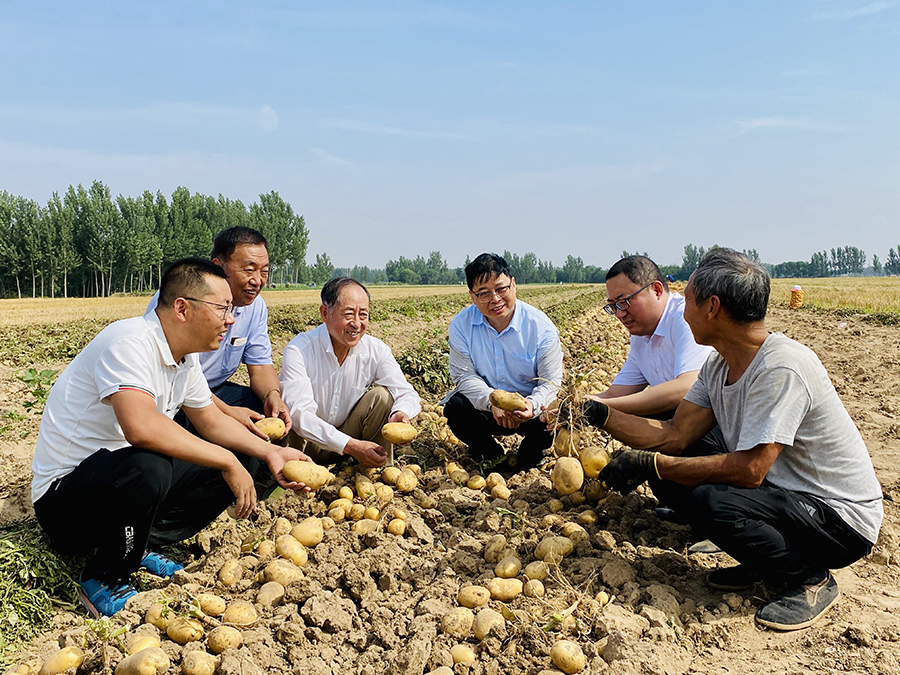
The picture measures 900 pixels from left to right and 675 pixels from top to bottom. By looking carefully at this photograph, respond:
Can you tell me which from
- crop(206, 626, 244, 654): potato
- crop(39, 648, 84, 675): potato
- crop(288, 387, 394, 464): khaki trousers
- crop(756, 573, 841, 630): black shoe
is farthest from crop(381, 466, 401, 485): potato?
crop(756, 573, 841, 630): black shoe

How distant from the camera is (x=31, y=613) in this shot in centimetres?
273

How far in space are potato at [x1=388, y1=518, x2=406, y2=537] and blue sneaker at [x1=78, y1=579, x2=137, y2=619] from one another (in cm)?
129

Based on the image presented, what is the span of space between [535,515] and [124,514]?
2.25 m

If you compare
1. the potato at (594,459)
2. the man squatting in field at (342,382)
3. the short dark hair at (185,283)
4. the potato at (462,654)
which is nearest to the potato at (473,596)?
the potato at (462,654)

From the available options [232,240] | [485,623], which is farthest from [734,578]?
[232,240]

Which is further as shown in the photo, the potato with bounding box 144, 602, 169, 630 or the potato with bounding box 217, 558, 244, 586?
the potato with bounding box 217, 558, 244, 586

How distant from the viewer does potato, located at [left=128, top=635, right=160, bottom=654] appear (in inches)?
92.5

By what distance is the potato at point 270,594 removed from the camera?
109 inches

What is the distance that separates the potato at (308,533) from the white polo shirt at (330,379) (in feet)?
2.62

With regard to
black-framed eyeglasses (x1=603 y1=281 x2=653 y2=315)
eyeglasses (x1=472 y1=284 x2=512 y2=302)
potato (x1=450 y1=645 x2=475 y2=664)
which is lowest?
potato (x1=450 y1=645 x2=475 y2=664)

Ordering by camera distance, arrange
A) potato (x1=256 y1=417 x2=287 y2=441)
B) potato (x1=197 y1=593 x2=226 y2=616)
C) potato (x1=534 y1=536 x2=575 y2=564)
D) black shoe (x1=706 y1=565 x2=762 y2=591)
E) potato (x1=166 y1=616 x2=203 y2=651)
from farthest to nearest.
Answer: potato (x1=256 y1=417 x2=287 y2=441) < potato (x1=534 y1=536 x2=575 y2=564) < black shoe (x1=706 y1=565 x2=762 y2=591) < potato (x1=197 y1=593 x2=226 y2=616) < potato (x1=166 y1=616 x2=203 y2=651)

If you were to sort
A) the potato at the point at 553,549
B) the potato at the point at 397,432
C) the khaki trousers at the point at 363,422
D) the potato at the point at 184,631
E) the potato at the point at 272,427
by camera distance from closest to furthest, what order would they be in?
the potato at the point at 184,631 < the potato at the point at 553,549 < the potato at the point at 272,427 < the potato at the point at 397,432 < the khaki trousers at the point at 363,422

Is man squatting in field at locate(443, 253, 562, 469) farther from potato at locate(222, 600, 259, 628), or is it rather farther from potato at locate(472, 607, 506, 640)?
potato at locate(222, 600, 259, 628)

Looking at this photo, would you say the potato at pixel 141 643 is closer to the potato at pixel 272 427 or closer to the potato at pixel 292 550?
the potato at pixel 292 550
